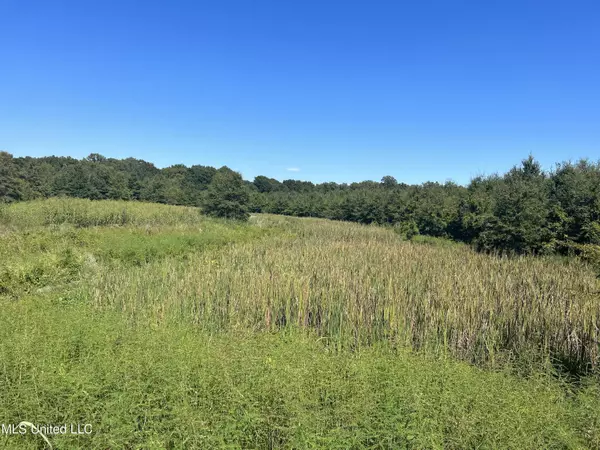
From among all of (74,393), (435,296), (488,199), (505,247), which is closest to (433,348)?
(435,296)

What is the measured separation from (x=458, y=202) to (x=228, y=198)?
17.3 m

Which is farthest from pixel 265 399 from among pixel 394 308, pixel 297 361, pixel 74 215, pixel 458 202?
pixel 458 202

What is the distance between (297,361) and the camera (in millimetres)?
3787

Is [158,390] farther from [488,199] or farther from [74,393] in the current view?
[488,199]

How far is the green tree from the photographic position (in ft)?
88.3

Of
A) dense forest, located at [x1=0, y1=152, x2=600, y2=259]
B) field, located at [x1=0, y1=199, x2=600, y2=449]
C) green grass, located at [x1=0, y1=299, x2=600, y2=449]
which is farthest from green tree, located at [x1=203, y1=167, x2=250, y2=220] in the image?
green grass, located at [x1=0, y1=299, x2=600, y2=449]

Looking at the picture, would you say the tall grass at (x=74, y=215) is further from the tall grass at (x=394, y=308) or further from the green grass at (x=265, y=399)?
the green grass at (x=265, y=399)

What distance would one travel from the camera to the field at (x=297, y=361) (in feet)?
9.04

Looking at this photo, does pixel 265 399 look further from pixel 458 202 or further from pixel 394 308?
pixel 458 202

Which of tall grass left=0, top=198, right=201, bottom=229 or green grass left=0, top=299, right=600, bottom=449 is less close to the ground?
tall grass left=0, top=198, right=201, bottom=229

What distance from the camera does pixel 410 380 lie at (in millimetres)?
3326

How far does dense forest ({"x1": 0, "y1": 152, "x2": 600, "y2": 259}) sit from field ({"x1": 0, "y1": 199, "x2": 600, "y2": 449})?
6.37ft

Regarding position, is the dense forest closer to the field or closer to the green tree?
the green tree

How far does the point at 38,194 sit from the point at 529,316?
1939 inches
